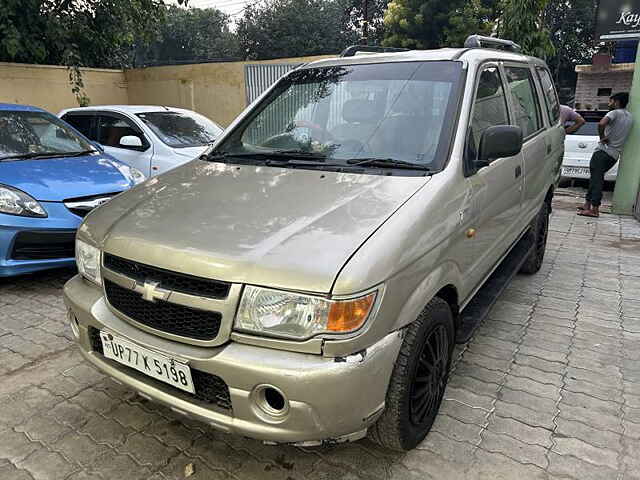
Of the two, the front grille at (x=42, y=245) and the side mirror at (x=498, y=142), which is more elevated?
the side mirror at (x=498, y=142)

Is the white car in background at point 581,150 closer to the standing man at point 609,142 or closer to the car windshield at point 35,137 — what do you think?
the standing man at point 609,142

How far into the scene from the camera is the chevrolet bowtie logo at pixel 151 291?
6.29 feet

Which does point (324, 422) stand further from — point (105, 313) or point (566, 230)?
point (566, 230)

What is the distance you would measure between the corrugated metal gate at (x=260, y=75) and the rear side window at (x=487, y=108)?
8673 millimetres

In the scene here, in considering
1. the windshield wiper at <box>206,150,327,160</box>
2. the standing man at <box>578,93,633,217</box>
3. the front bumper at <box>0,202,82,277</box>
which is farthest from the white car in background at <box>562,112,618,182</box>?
the front bumper at <box>0,202,82,277</box>

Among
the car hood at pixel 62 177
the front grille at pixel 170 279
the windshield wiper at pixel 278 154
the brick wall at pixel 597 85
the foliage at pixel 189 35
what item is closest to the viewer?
the front grille at pixel 170 279

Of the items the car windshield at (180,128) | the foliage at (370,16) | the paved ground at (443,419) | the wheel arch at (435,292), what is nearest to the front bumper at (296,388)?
the wheel arch at (435,292)

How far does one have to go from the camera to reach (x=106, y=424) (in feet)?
8.24

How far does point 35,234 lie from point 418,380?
328cm

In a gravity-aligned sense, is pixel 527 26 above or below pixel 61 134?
above

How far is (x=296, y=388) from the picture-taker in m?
1.70

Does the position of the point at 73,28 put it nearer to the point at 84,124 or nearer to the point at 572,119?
the point at 84,124

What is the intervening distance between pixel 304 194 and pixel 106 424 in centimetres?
159

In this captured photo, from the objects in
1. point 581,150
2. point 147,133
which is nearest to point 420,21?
point 581,150
